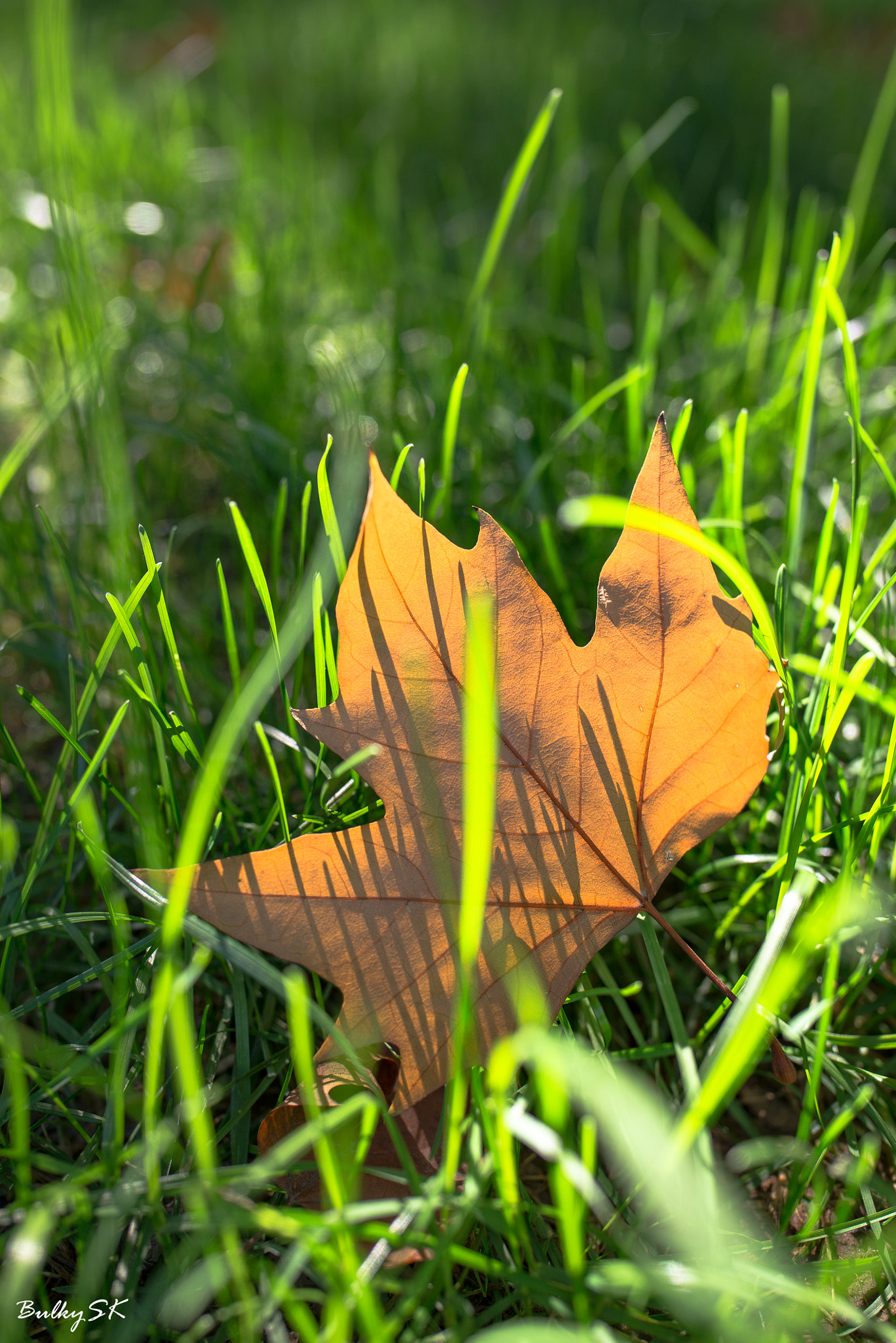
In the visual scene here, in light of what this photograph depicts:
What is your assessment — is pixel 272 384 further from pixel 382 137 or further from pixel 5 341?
pixel 382 137

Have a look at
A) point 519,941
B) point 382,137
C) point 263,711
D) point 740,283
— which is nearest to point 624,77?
point 382,137

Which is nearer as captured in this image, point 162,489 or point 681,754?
point 681,754

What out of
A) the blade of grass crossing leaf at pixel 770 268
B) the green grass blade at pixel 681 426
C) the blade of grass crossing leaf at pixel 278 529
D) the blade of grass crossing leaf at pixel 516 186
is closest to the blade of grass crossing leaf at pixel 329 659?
the blade of grass crossing leaf at pixel 278 529

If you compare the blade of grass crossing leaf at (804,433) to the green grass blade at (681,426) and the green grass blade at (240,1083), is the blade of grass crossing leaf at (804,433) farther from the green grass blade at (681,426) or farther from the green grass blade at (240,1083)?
the green grass blade at (240,1083)

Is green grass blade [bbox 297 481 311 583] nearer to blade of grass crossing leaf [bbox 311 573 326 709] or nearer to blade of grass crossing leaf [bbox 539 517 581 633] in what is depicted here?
blade of grass crossing leaf [bbox 311 573 326 709]
